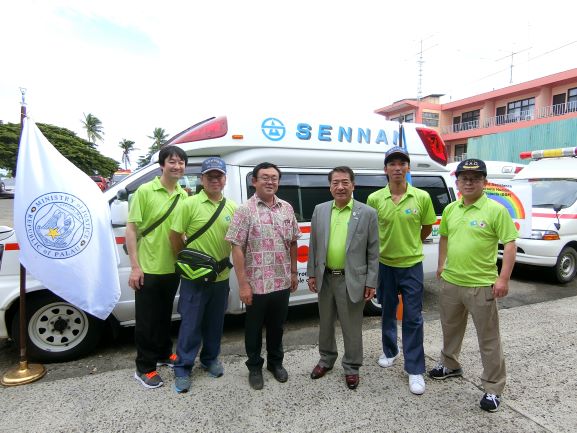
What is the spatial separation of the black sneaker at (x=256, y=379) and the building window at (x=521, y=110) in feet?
96.2

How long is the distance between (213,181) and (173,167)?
1.19 ft

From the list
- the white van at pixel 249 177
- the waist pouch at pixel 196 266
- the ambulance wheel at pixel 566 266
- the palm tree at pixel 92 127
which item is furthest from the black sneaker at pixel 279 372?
the palm tree at pixel 92 127

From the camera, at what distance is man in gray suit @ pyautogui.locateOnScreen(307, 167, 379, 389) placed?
3.01 metres

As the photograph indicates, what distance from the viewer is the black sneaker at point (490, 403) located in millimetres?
2750

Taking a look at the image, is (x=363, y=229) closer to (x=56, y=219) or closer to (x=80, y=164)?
(x=56, y=219)

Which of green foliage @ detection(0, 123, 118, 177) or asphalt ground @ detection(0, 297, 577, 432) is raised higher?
green foliage @ detection(0, 123, 118, 177)

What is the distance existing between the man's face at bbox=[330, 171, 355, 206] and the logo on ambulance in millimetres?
1210

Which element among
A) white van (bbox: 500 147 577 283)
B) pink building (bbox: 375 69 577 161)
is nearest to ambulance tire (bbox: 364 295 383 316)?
white van (bbox: 500 147 577 283)

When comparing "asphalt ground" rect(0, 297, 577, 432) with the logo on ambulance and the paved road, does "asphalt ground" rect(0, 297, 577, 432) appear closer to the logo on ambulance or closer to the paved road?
the paved road

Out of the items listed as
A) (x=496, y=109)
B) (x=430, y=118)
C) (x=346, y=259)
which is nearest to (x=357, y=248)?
(x=346, y=259)

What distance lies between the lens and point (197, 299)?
3.03 m

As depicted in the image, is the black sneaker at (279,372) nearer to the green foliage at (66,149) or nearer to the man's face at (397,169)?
the man's face at (397,169)

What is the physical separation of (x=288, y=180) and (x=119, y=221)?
1.72m

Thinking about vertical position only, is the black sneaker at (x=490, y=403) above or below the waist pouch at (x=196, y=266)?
below
